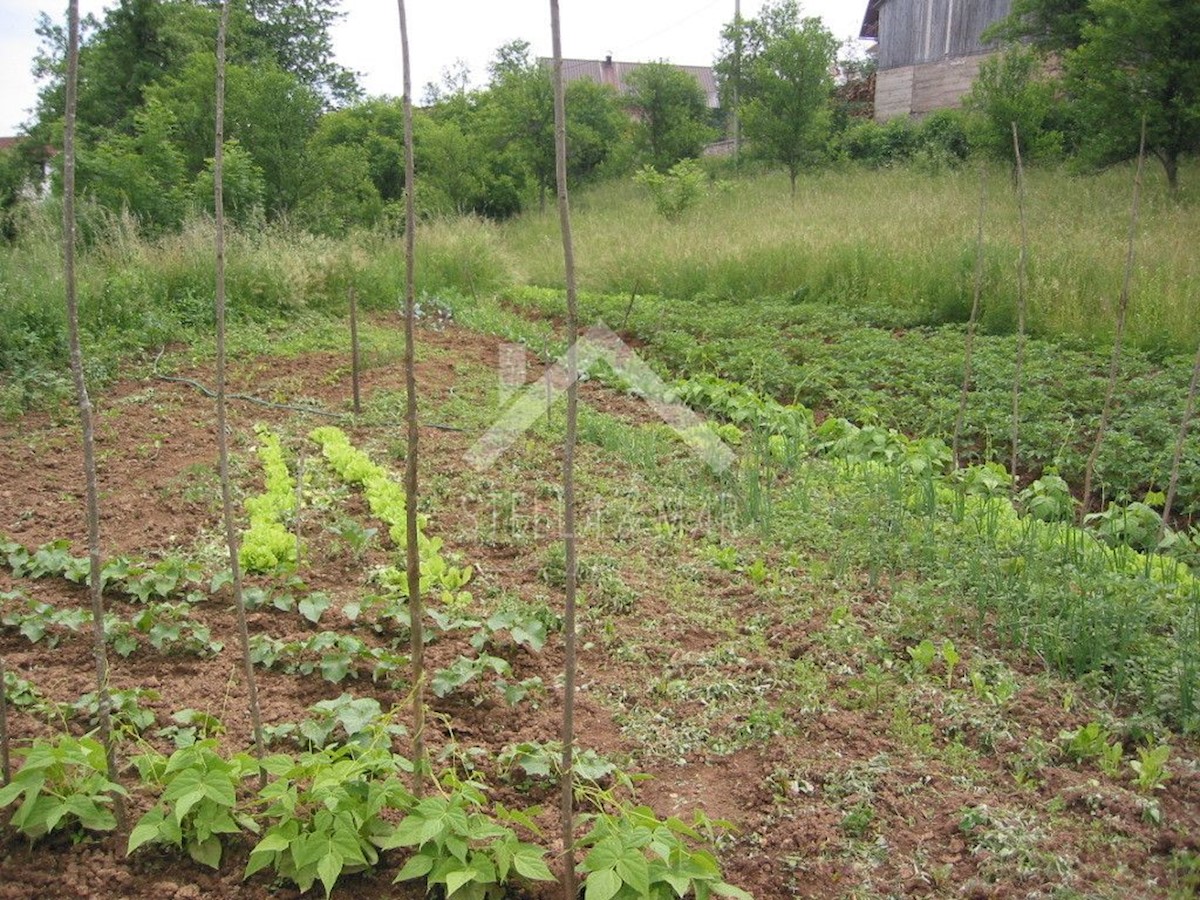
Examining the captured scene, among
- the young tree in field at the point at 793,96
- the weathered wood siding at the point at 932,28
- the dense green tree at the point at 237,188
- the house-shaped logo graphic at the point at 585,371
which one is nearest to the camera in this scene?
the house-shaped logo graphic at the point at 585,371

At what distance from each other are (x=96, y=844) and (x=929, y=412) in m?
5.68

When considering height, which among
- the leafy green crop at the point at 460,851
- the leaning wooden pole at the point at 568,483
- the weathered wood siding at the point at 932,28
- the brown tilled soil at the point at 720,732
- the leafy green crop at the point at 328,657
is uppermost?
the weathered wood siding at the point at 932,28

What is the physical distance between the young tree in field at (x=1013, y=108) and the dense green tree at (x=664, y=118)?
8.19 metres

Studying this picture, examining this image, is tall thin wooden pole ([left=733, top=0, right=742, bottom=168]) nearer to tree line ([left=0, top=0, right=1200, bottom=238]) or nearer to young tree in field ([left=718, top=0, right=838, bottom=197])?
tree line ([left=0, top=0, right=1200, bottom=238])

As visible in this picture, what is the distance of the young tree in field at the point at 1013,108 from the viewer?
49.2 ft

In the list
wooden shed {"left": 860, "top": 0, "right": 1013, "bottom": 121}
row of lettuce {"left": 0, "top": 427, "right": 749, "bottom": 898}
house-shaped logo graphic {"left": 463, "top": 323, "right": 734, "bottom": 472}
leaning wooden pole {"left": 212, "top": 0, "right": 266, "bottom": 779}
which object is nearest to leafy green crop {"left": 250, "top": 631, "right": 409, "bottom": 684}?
row of lettuce {"left": 0, "top": 427, "right": 749, "bottom": 898}

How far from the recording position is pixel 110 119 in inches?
771

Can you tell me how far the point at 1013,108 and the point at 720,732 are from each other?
1495 centimetres

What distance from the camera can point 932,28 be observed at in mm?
23156

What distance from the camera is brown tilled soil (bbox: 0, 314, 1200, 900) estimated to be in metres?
2.12

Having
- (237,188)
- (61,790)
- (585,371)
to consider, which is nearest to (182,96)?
(237,188)

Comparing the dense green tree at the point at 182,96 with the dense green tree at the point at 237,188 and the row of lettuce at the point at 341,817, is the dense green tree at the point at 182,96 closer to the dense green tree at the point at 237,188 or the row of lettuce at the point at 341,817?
the dense green tree at the point at 237,188

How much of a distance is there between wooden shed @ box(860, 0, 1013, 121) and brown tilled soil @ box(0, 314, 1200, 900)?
72.6 feet

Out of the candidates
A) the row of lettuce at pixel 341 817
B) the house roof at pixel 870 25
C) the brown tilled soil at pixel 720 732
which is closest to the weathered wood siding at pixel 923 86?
the house roof at pixel 870 25
